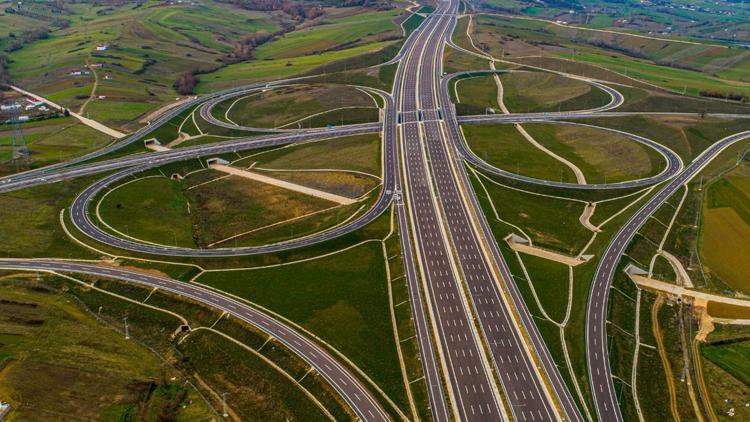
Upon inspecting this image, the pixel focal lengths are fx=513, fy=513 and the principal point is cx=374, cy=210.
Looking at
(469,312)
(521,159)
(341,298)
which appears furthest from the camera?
(521,159)

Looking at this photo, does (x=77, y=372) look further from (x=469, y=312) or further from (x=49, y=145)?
(x=49, y=145)

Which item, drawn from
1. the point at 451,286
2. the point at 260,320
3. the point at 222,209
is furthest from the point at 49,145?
the point at 451,286

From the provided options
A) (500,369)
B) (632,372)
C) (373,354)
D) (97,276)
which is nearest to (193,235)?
(97,276)

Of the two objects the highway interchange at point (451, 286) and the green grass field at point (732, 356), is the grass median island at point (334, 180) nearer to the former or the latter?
the highway interchange at point (451, 286)

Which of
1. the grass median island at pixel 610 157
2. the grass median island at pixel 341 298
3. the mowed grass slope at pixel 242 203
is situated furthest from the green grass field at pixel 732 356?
the mowed grass slope at pixel 242 203

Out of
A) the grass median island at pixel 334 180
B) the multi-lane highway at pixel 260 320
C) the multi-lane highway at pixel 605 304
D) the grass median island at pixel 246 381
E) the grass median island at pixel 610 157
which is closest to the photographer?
the grass median island at pixel 246 381

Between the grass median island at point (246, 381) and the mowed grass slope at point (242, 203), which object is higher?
the mowed grass slope at point (242, 203)

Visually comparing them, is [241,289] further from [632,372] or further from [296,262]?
[632,372]

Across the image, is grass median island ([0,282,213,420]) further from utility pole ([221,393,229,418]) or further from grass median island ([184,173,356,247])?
grass median island ([184,173,356,247])
